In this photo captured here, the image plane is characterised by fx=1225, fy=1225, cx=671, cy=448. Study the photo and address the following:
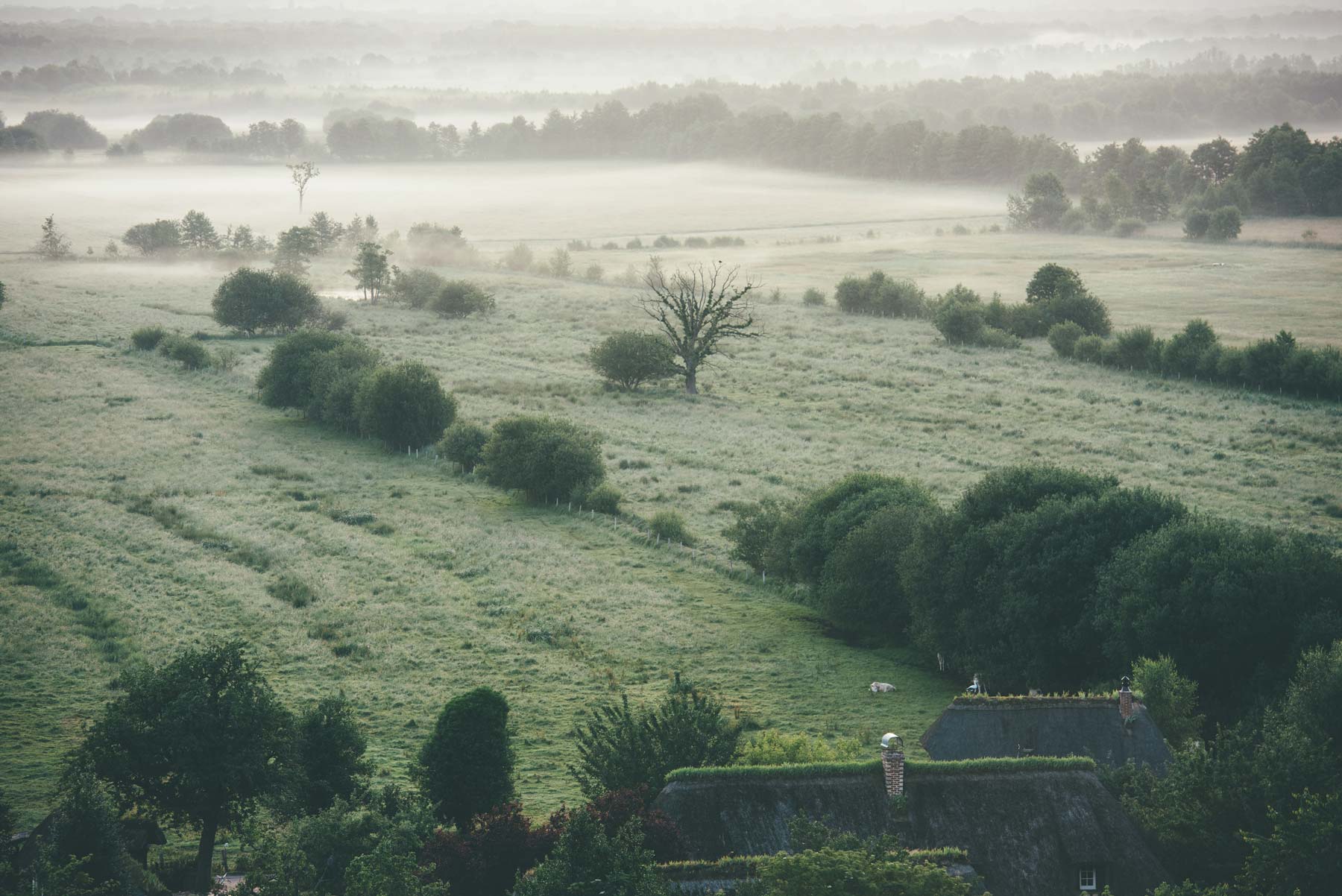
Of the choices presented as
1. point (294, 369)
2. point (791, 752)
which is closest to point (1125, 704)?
point (791, 752)

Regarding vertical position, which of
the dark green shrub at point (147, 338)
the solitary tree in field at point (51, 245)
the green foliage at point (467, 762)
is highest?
the solitary tree in field at point (51, 245)

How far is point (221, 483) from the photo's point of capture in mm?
64812

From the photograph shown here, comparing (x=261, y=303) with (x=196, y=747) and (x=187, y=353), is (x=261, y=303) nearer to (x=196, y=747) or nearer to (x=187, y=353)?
(x=187, y=353)

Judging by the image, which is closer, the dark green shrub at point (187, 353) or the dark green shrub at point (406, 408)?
the dark green shrub at point (406, 408)

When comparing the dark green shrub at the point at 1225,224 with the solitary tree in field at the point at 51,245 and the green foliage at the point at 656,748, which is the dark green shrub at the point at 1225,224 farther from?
the green foliage at the point at 656,748

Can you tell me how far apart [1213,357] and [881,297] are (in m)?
39.3

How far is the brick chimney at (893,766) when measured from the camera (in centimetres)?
2555

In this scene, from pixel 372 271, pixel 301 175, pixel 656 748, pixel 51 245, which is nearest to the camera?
pixel 656 748

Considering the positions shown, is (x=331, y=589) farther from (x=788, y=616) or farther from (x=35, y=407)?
(x=35, y=407)

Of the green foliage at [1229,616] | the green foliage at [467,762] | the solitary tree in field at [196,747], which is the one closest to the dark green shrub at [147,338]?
the solitary tree in field at [196,747]

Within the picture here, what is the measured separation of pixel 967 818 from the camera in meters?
25.7

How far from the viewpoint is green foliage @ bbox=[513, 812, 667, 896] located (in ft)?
72.9

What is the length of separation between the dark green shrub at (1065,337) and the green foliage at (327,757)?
81.7m

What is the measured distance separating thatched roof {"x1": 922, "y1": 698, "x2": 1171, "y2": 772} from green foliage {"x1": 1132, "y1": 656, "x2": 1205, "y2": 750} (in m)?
1.80
